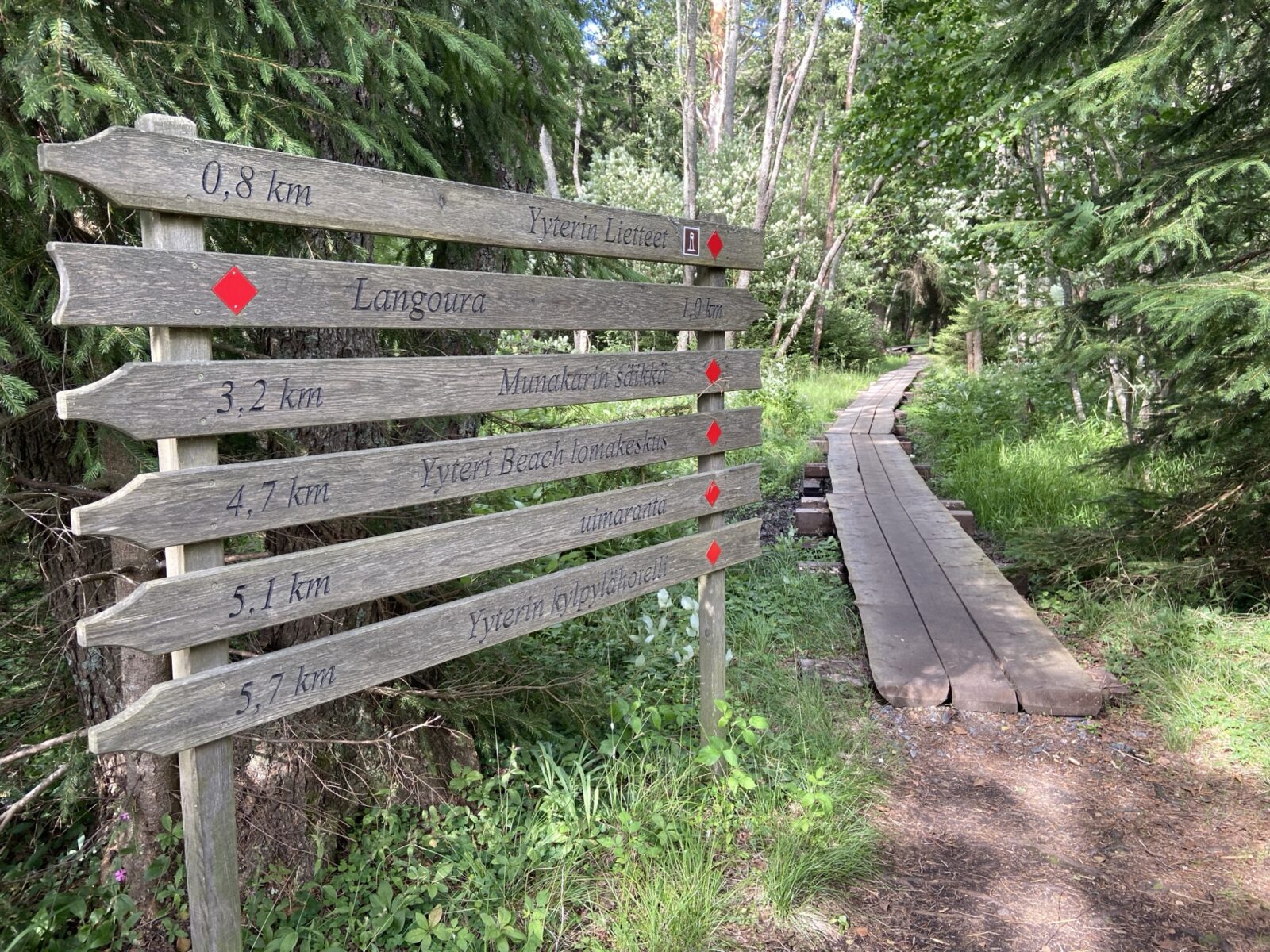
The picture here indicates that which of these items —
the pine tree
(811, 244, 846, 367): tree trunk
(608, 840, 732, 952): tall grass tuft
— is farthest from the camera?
(811, 244, 846, 367): tree trunk

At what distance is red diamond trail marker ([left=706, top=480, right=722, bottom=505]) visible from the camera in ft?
10.8

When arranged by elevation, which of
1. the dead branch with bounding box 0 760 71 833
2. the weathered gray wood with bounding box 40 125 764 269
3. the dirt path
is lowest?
the dirt path

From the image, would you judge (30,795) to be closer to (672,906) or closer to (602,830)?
(602,830)

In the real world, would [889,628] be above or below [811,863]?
above

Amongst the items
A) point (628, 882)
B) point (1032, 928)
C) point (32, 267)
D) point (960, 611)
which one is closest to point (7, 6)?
point (32, 267)

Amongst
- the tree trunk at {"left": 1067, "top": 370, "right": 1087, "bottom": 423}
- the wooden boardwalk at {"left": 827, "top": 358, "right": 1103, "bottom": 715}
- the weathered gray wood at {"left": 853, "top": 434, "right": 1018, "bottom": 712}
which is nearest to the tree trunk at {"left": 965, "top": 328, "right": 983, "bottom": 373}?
the tree trunk at {"left": 1067, "top": 370, "right": 1087, "bottom": 423}

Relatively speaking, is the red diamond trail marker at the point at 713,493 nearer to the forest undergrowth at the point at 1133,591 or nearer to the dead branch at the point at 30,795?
the dead branch at the point at 30,795

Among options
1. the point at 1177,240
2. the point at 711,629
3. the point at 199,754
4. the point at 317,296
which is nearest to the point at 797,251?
the point at 1177,240

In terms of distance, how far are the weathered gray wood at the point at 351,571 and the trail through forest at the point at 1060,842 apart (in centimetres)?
161

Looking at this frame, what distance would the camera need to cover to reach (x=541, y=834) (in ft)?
9.27

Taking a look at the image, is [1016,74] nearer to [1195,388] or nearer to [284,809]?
[1195,388]

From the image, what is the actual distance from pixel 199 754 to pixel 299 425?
0.78m

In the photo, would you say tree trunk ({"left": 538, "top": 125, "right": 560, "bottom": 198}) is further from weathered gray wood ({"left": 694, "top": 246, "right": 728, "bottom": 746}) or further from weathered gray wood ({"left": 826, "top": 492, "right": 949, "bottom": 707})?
weathered gray wood ({"left": 826, "top": 492, "right": 949, "bottom": 707})

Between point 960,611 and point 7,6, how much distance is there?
16.6ft
